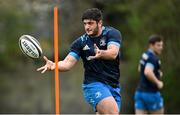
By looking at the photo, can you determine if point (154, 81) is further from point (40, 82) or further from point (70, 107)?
point (40, 82)

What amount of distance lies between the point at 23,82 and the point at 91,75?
23626 millimetres

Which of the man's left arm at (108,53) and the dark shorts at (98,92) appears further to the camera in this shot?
the dark shorts at (98,92)

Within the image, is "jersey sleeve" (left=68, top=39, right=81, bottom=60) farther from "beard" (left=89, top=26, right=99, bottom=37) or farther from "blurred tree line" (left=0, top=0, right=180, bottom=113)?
"blurred tree line" (left=0, top=0, right=180, bottom=113)

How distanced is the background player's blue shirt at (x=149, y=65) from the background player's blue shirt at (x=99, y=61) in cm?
418

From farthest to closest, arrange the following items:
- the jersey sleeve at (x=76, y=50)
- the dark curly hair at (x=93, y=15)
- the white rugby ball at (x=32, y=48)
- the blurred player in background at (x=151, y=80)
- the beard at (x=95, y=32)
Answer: the blurred player in background at (x=151, y=80), the jersey sleeve at (x=76, y=50), the beard at (x=95, y=32), the dark curly hair at (x=93, y=15), the white rugby ball at (x=32, y=48)

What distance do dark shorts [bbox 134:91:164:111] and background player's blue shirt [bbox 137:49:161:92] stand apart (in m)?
0.10

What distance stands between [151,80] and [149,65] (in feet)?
1.00

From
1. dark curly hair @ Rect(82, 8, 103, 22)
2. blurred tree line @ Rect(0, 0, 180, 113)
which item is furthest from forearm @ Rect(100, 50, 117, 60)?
blurred tree line @ Rect(0, 0, 180, 113)

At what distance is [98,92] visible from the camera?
11.2 m

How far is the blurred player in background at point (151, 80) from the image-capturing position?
15555 millimetres

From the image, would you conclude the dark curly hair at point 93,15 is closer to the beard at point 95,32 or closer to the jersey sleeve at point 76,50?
the beard at point 95,32

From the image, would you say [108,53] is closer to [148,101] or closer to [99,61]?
[99,61]

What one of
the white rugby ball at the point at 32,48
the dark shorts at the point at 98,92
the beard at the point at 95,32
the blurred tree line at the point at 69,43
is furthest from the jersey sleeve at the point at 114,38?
the blurred tree line at the point at 69,43

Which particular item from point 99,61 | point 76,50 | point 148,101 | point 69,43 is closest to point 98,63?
point 99,61
